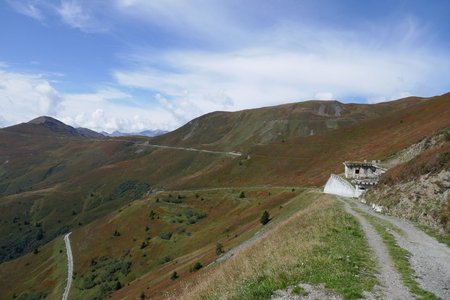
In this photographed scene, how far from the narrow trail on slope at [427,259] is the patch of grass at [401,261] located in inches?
9.6

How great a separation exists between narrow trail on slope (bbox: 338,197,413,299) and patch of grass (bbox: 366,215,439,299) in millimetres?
238

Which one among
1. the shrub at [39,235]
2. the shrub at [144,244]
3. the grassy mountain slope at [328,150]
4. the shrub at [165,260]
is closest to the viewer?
the shrub at [165,260]

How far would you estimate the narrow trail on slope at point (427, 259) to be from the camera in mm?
15039

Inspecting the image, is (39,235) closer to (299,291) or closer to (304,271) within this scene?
(304,271)

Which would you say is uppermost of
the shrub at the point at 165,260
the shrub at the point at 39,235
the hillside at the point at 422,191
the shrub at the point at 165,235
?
the hillside at the point at 422,191

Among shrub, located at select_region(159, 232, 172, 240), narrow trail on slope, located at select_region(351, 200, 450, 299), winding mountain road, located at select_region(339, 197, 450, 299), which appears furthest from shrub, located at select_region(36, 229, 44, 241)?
narrow trail on slope, located at select_region(351, 200, 450, 299)

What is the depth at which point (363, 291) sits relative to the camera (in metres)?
13.4

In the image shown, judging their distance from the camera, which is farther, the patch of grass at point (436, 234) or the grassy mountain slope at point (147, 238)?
the grassy mountain slope at point (147, 238)

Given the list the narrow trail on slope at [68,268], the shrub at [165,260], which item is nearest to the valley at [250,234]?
the shrub at [165,260]

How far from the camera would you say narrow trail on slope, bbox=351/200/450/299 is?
15039mm

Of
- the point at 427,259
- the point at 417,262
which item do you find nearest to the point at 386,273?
the point at 417,262

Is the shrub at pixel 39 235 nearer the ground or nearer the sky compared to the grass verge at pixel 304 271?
nearer the ground

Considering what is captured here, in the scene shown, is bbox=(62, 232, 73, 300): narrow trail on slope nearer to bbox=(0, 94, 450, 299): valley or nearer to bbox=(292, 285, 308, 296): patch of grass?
bbox=(0, 94, 450, 299): valley

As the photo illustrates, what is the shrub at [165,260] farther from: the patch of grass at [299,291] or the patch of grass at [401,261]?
the patch of grass at [299,291]
